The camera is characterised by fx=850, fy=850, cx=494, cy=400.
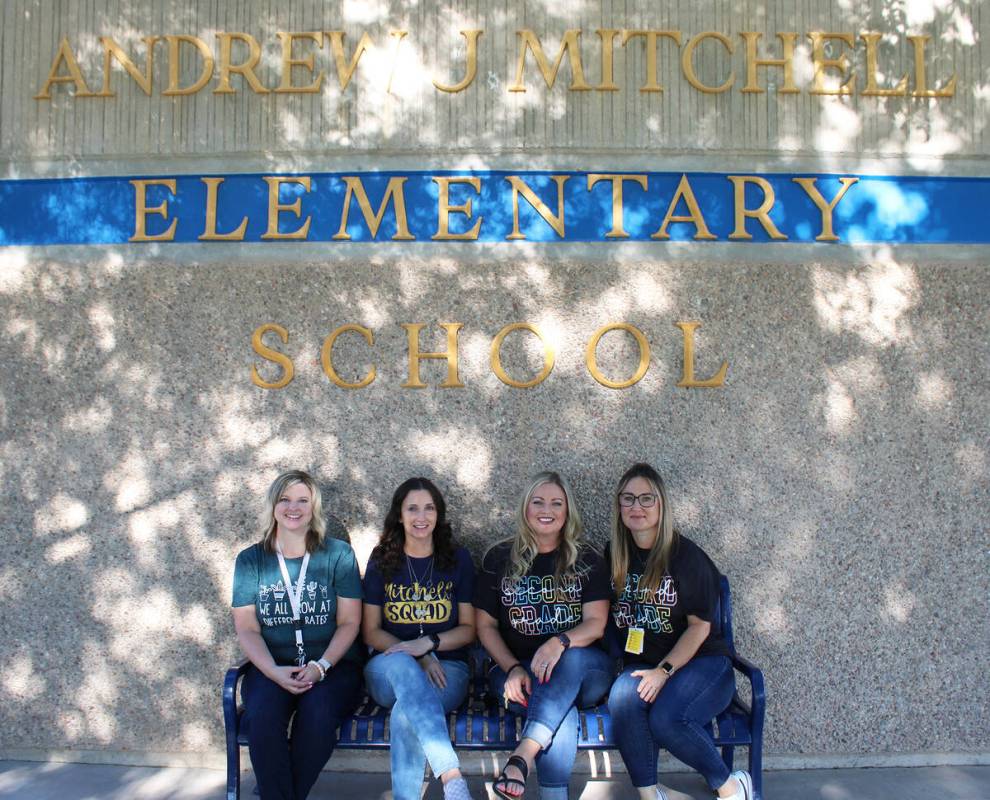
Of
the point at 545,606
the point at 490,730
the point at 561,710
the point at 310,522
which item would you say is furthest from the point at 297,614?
the point at 561,710

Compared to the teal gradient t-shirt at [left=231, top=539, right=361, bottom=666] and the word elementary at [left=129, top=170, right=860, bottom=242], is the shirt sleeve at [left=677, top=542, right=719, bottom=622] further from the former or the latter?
the word elementary at [left=129, top=170, right=860, bottom=242]

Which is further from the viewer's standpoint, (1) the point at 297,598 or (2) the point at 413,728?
(1) the point at 297,598

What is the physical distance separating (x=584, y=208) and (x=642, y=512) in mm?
1479

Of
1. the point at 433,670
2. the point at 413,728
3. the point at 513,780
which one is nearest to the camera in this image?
the point at 513,780

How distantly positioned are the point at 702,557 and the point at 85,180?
3.37 metres

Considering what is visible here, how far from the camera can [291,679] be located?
10.9 feet

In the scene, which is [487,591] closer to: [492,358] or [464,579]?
[464,579]

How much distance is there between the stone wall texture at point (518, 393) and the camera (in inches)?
156

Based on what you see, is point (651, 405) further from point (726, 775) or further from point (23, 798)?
point (23, 798)

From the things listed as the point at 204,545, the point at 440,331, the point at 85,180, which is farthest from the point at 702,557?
the point at 85,180

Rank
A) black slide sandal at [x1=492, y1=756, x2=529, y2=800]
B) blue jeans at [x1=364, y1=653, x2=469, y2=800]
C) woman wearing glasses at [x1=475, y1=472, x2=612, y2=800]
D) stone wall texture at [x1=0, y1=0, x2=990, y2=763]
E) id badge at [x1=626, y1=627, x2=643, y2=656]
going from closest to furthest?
black slide sandal at [x1=492, y1=756, x2=529, y2=800] → blue jeans at [x1=364, y1=653, x2=469, y2=800] → woman wearing glasses at [x1=475, y1=472, x2=612, y2=800] → id badge at [x1=626, y1=627, x2=643, y2=656] → stone wall texture at [x1=0, y1=0, x2=990, y2=763]

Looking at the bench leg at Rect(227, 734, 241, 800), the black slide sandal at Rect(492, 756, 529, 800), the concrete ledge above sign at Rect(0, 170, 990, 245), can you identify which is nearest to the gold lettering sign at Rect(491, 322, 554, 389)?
the concrete ledge above sign at Rect(0, 170, 990, 245)

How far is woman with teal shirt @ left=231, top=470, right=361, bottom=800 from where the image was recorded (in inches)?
130

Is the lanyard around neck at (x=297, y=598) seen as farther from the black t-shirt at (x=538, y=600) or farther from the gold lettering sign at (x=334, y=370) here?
the gold lettering sign at (x=334, y=370)
